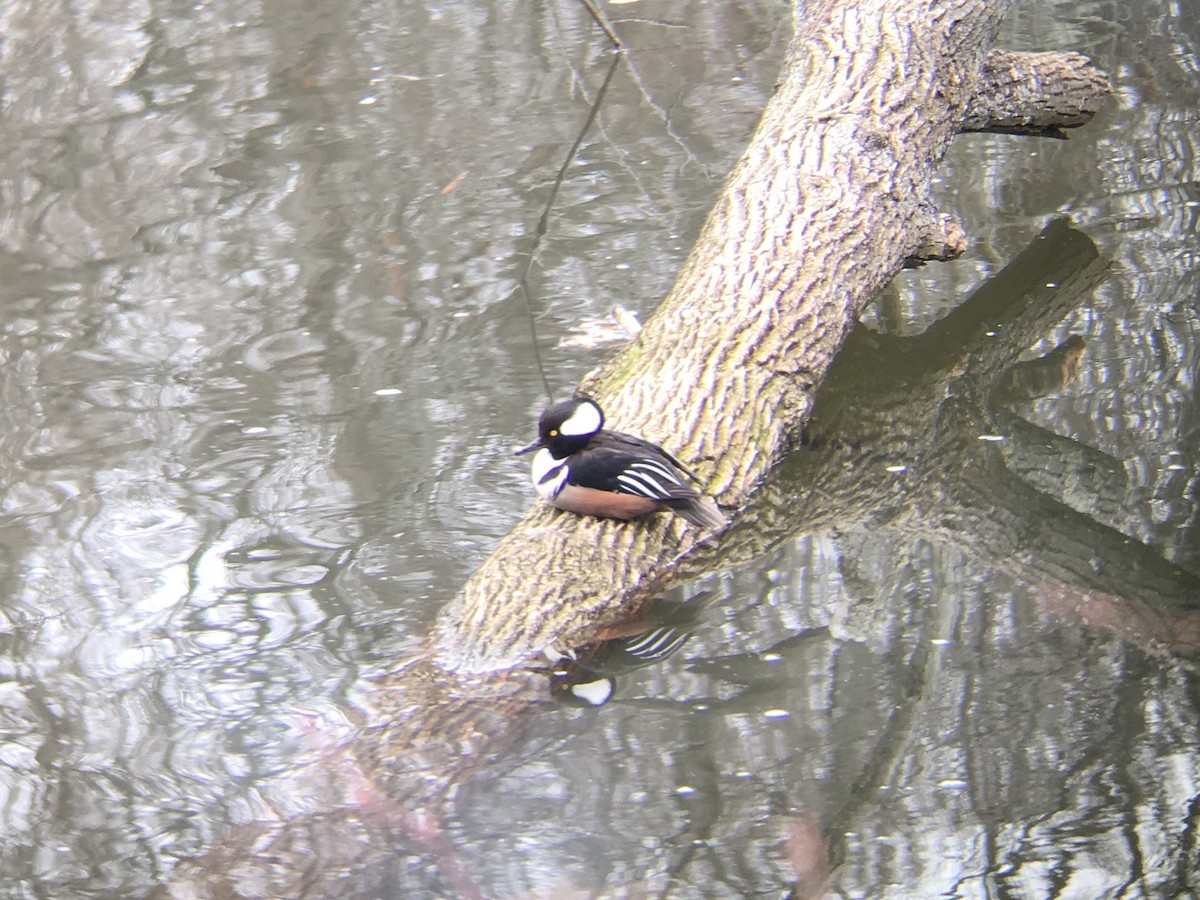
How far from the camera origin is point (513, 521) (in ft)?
15.0

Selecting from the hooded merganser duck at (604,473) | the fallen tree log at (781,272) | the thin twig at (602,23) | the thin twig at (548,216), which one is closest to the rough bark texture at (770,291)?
the fallen tree log at (781,272)

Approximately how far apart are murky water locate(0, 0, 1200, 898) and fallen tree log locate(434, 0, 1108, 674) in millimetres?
262

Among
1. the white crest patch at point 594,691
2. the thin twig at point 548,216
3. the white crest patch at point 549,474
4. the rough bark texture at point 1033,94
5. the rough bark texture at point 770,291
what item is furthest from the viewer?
the rough bark texture at point 1033,94

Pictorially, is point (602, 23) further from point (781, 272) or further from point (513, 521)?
point (513, 521)

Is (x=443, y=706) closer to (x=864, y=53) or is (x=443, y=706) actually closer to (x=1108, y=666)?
(x=1108, y=666)

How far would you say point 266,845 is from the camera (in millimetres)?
3182

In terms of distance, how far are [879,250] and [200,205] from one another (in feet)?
14.2

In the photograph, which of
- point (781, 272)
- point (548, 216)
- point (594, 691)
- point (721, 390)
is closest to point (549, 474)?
point (594, 691)

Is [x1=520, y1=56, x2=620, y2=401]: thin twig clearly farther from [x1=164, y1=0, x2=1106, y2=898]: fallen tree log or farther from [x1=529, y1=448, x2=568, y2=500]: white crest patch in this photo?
[x1=529, y1=448, x2=568, y2=500]: white crest patch

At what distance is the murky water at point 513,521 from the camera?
10.6ft

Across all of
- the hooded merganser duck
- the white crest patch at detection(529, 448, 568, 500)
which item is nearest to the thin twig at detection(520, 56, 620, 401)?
the white crest patch at detection(529, 448, 568, 500)

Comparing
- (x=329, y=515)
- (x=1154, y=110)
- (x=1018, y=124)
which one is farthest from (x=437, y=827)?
(x=1154, y=110)

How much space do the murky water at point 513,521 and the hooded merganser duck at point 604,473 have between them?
37 centimetres

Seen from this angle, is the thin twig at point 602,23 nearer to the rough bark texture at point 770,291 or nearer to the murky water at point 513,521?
the murky water at point 513,521
